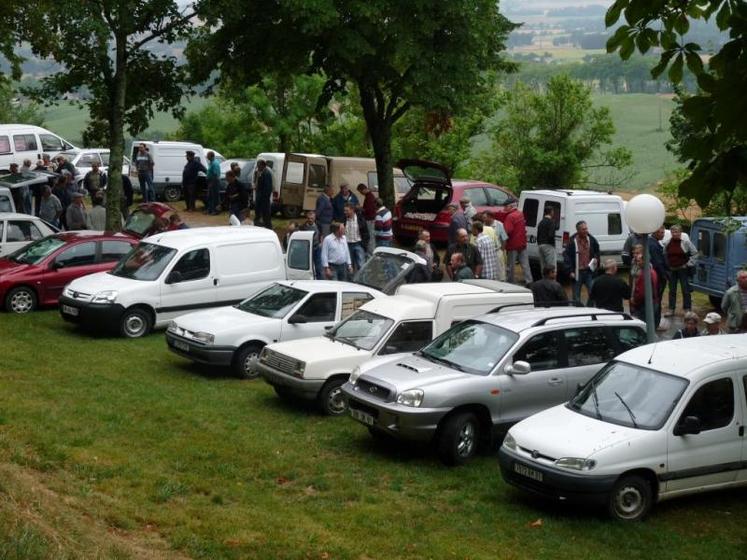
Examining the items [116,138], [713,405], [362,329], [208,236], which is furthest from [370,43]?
[713,405]

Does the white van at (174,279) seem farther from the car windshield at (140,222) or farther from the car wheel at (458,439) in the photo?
the car wheel at (458,439)

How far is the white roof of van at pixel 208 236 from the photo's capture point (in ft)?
64.7

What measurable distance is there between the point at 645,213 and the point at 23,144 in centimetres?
2841

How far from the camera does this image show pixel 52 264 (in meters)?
20.7

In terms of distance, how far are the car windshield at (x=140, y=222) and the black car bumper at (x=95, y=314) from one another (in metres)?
5.72

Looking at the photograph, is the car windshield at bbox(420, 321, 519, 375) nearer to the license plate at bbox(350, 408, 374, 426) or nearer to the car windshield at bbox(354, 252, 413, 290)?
the license plate at bbox(350, 408, 374, 426)

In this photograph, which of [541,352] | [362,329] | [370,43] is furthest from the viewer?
[370,43]

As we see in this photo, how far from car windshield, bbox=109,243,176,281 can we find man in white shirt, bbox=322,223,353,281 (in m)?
3.07

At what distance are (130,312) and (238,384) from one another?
341 centimetres

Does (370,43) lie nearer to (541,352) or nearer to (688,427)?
(541,352)

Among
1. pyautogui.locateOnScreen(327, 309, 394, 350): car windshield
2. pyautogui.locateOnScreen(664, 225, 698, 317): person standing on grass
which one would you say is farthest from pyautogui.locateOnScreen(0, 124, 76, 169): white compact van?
pyautogui.locateOnScreen(327, 309, 394, 350): car windshield

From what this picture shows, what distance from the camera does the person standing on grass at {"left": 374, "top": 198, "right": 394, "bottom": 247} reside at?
23.7 metres

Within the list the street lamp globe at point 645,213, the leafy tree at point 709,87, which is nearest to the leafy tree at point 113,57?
the street lamp globe at point 645,213

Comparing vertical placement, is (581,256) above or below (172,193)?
below
